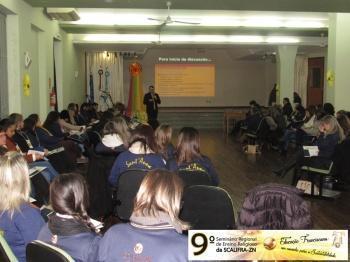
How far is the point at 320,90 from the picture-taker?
738 inches

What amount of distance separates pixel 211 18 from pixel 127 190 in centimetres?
724

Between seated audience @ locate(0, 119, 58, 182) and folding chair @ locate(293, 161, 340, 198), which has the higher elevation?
seated audience @ locate(0, 119, 58, 182)

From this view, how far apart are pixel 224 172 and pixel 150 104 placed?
6.98 m

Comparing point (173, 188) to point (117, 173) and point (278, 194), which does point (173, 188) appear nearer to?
point (278, 194)

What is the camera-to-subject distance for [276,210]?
2.10 meters

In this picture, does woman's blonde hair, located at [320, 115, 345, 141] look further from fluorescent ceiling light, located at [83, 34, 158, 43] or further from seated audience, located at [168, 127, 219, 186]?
fluorescent ceiling light, located at [83, 34, 158, 43]

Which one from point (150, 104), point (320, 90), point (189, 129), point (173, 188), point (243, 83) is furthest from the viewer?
point (243, 83)

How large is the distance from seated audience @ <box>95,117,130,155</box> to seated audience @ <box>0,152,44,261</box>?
2792mm

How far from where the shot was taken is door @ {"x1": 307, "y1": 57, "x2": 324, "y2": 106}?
18656 millimetres

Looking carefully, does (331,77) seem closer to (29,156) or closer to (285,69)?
(285,69)

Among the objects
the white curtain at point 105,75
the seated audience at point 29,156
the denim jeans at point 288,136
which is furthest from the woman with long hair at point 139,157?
the white curtain at point 105,75

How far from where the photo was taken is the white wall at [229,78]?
19875 millimetres

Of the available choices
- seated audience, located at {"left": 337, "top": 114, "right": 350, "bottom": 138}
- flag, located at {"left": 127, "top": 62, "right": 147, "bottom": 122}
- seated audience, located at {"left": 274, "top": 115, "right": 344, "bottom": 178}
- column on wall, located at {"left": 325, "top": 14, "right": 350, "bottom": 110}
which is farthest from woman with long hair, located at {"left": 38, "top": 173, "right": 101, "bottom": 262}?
flag, located at {"left": 127, "top": 62, "right": 147, "bottom": 122}

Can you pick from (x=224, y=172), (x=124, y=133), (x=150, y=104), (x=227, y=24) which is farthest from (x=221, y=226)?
(x=150, y=104)
